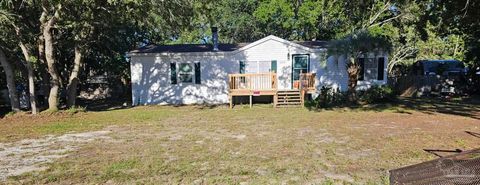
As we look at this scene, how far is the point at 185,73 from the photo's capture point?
1697 centimetres

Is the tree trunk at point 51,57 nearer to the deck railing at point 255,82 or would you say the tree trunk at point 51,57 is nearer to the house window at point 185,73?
the house window at point 185,73

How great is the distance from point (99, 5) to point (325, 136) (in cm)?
834

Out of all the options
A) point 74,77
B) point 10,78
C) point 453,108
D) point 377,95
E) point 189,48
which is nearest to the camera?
point 10,78

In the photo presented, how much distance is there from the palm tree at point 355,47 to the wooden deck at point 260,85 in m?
1.56

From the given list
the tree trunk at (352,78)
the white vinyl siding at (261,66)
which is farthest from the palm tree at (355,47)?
the white vinyl siding at (261,66)

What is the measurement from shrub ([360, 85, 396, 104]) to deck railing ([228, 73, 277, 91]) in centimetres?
376

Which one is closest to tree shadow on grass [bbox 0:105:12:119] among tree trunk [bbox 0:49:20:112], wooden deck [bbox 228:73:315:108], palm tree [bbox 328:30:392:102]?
tree trunk [bbox 0:49:20:112]

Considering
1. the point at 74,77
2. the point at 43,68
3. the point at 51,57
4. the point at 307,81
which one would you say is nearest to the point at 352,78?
the point at 307,81

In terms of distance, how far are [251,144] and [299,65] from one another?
988cm

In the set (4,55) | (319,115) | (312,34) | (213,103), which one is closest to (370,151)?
(319,115)

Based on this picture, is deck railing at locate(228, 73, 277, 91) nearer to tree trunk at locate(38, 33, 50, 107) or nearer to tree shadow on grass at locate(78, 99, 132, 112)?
tree shadow on grass at locate(78, 99, 132, 112)

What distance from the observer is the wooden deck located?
48.8ft

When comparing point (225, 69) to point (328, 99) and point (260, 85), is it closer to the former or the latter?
point (260, 85)

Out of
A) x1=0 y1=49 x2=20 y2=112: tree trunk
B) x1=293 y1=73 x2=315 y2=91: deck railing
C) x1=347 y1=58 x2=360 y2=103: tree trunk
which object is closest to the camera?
x1=0 y1=49 x2=20 y2=112: tree trunk
